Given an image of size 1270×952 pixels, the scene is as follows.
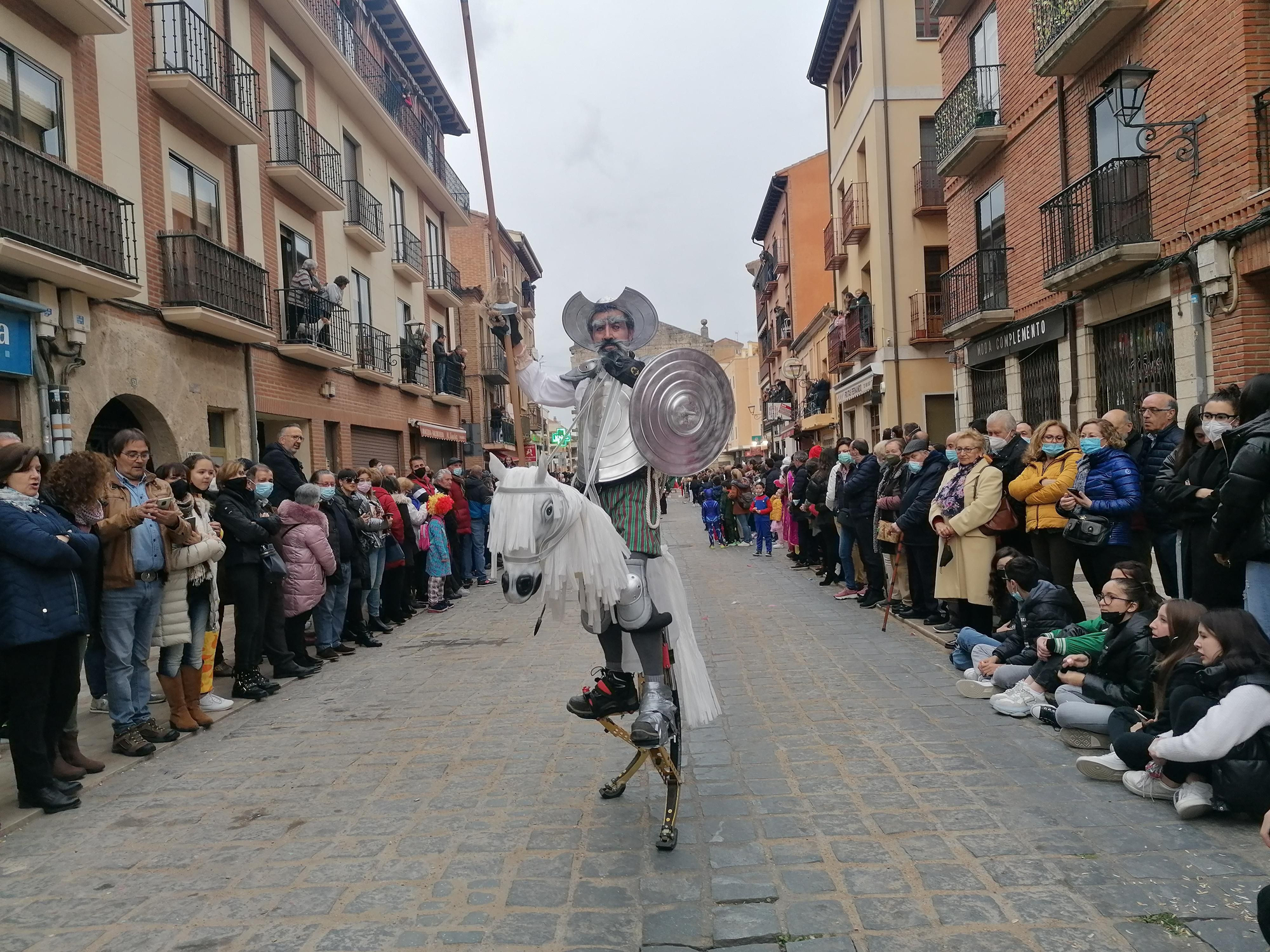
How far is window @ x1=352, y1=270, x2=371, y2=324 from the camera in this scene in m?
20.8

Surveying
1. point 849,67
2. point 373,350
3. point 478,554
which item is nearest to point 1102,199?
point 478,554

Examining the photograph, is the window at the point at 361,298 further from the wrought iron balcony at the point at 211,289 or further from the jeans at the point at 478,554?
the jeans at the point at 478,554

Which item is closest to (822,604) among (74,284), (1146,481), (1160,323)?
(1146,481)

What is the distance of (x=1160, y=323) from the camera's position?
12.0m

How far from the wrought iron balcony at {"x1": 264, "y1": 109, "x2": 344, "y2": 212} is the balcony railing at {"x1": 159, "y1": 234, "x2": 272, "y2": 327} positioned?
2.41m

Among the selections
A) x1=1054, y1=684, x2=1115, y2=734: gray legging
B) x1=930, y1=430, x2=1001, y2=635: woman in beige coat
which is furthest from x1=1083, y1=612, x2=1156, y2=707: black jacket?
x1=930, y1=430, x2=1001, y2=635: woman in beige coat

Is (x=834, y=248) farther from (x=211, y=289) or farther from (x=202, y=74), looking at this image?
(x=211, y=289)

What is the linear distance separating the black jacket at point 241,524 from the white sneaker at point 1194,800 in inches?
238

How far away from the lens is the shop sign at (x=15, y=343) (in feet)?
31.3

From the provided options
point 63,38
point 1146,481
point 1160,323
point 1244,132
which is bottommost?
point 1146,481

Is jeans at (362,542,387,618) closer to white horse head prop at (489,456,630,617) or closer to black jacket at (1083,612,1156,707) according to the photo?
white horse head prop at (489,456,630,617)

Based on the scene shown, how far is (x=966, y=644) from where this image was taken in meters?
7.09

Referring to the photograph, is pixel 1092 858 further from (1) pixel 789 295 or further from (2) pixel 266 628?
(1) pixel 789 295

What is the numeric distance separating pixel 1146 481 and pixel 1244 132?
5750 mm
